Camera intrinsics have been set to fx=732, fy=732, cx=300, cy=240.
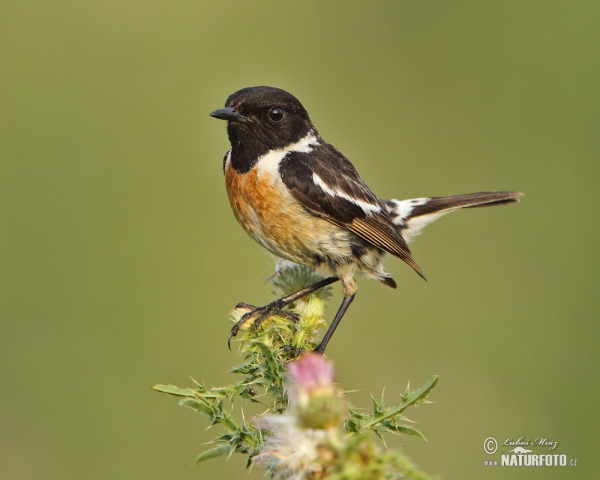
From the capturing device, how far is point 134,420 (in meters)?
5.77

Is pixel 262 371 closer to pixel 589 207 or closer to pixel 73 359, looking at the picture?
pixel 73 359

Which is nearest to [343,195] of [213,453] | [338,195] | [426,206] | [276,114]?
[338,195]

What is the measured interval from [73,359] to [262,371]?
3605mm

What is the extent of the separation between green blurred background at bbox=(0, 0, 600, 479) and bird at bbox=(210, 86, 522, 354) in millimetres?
1338

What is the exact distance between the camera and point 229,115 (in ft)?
15.5

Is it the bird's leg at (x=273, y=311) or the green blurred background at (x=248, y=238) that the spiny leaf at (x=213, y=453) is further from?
the green blurred background at (x=248, y=238)

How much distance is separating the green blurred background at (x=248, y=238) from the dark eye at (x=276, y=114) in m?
2.14

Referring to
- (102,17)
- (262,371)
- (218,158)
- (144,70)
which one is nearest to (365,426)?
(262,371)

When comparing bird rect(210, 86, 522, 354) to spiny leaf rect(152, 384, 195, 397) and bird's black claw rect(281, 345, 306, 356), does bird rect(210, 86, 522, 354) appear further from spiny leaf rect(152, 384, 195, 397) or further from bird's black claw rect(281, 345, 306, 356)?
spiny leaf rect(152, 384, 195, 397)

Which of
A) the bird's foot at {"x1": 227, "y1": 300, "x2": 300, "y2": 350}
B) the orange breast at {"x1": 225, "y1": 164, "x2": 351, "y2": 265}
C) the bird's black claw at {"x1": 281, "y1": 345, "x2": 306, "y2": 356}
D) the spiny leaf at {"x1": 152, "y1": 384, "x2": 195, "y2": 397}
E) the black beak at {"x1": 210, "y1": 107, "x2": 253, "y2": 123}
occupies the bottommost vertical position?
the spiny leaf at {"x1": 152, "y1": 384, "x2": 195, "y2": 397}

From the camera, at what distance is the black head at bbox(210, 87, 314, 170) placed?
4.77m

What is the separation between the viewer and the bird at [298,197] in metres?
4.69

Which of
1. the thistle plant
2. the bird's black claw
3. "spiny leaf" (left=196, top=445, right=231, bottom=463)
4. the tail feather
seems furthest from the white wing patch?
"spiny leaf" (left=196, top=445, right=231, bottom=463)

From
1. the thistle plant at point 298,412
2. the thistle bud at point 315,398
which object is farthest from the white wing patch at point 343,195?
the thistle bud at point 315,398
